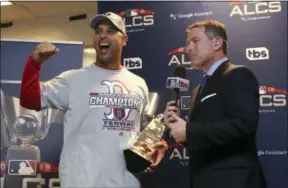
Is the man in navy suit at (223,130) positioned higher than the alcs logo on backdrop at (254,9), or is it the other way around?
the alcs logo on backdrop at (254,9)

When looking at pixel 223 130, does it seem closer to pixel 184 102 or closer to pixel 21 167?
pixel 184 102

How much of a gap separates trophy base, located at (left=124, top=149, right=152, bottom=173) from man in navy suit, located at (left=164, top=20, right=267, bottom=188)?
0.21 m

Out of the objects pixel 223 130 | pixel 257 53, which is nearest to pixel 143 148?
pixel 223 130

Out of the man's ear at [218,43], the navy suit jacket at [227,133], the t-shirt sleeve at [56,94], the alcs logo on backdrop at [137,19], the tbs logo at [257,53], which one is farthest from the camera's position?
the alcs logo on backdrop at [137,19]

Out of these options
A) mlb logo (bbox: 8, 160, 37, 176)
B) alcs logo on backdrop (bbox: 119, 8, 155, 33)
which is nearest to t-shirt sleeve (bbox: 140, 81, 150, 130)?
mlb logo (bbox: 8, 160, 37, 176)

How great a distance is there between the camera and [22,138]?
9.72 ft

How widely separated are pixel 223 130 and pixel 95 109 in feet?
2.17

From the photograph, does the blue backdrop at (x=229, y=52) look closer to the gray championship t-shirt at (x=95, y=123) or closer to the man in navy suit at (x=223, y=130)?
the gray championship t-shirt at (x=95, y=123)

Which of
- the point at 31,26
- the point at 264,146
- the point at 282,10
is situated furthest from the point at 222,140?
the point at 31,26

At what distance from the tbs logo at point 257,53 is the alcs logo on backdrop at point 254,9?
244 millimetres

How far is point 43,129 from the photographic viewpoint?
9.86 feet

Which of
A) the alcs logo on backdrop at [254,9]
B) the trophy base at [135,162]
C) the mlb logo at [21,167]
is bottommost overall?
the mlb logo at [21,167]

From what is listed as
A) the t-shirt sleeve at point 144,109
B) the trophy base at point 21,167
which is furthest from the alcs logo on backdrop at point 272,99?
the trophy base at point 21,167

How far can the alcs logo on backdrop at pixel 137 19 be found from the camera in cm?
324
